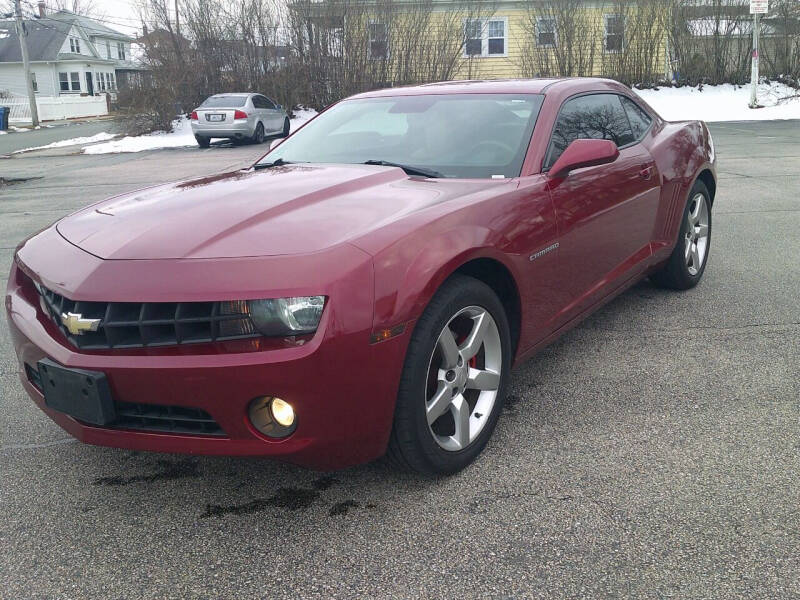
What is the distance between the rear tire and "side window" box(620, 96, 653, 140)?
1.90 feet

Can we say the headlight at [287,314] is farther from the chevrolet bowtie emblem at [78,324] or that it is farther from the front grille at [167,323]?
the chevrolet bowtie emblem at [78,324]

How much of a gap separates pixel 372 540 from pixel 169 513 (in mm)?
756

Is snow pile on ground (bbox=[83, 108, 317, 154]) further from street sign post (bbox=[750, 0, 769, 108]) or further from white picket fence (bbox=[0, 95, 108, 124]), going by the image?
white picket fence (bbox=[0, 95, 108, 124])

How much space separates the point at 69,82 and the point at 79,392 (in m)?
63.1

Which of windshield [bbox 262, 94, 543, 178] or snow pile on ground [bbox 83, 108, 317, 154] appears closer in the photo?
windshield [bbox 262, 94, 543, 178]

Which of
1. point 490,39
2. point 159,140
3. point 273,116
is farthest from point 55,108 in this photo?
point 490,39

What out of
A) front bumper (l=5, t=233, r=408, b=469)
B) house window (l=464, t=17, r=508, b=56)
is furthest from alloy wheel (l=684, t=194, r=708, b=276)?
house window (l=464, t=17, r=508, b=56)

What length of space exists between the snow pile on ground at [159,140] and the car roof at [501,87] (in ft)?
55.2

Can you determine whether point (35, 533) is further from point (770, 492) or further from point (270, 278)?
point (770, 492)

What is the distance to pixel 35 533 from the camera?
253 cm

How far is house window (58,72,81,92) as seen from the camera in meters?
57.6

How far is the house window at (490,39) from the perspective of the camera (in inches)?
1171

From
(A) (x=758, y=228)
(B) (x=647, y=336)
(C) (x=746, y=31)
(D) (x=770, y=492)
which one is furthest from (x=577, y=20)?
(D) (x=770, y=492)

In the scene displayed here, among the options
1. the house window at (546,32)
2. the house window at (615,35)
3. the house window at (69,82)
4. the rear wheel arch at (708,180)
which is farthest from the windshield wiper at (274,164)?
the house window at (69,82)
